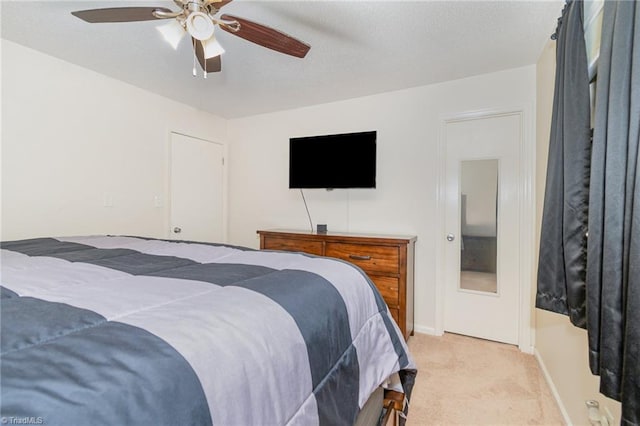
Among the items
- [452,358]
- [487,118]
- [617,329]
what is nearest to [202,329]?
A: [617,329]

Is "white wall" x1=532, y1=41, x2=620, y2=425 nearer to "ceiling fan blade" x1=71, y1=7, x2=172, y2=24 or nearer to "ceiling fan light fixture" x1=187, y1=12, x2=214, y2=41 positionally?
"ceiling fan light fixture" x1=187, y1=12, x2=214, y2=41

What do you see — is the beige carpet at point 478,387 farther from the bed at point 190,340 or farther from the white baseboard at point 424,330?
the bed at point 190,340

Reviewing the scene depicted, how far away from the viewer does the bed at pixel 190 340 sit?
0.45 m

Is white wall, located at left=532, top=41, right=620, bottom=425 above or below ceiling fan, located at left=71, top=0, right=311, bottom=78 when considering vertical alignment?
below

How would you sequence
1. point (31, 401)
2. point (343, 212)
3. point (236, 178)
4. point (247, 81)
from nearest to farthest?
point (31, 401), point (247, 81), point (343, 212), point (236, 178)

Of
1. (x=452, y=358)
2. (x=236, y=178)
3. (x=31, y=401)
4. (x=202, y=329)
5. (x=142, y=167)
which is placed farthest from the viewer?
(x=236, y=178)

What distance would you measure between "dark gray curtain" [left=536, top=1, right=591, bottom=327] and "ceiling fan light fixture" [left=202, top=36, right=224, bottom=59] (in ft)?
5.69

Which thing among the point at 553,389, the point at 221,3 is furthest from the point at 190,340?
the point at 553,389

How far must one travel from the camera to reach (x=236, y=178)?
4016 mm

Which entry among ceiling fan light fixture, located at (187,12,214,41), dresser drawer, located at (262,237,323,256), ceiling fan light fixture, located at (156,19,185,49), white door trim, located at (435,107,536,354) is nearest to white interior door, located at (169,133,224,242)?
dresser drawer, located at (262,237,323,256)

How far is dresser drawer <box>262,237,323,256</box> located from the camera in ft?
9.48

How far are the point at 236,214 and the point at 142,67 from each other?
6.35ft

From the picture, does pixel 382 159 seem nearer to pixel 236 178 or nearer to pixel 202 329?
pixel 236 178

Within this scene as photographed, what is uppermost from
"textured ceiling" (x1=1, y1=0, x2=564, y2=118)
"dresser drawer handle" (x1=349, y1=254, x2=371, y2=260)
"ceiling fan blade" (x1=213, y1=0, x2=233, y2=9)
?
"textured ceiling" (x1=1, y1=0, x2=564, y2=118)
